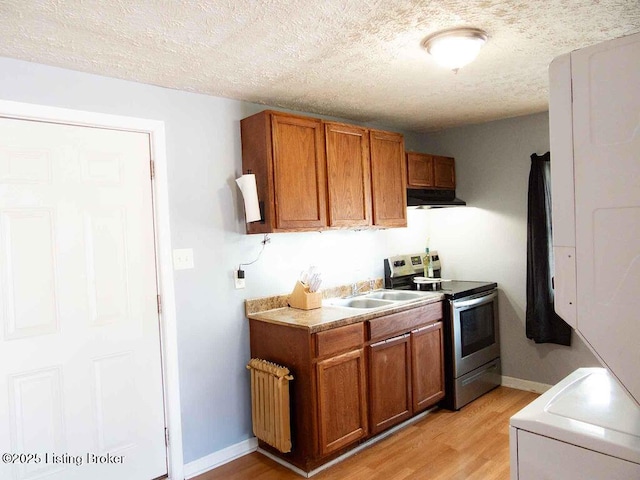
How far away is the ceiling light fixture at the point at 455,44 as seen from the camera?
6.73 ft

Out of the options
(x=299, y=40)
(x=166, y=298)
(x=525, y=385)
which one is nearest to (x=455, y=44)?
(x=299, y=40)

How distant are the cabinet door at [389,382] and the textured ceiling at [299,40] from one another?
1669 mm

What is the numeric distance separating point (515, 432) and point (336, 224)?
1.88m

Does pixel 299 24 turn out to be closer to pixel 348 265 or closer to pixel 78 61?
pixel 78 61

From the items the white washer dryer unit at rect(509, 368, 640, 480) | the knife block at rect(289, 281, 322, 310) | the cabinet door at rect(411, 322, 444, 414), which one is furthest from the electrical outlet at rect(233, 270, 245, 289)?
the white washer dryer unit at rect(509, 368, 640, 480)

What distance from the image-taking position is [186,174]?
107 inches

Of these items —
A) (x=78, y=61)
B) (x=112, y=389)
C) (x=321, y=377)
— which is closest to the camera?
(x=78, y=61)

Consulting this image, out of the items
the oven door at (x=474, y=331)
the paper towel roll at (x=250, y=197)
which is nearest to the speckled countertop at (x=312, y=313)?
the oven door at (x=474, y=331)

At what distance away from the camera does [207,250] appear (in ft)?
9.20

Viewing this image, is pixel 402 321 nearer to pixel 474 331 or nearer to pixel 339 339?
pixel 339 339

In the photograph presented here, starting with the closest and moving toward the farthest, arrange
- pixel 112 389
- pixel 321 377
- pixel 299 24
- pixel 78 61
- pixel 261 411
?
1. pixel 299 24
2. pixel 78 61
3. pixel 112 389
4. pixel 321 377
5. pixel 261 411

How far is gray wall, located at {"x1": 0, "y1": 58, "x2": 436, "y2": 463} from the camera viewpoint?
8.73 feet

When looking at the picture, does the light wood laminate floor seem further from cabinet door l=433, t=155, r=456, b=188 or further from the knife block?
cabinet door l=433, t=155, r=456, b=188

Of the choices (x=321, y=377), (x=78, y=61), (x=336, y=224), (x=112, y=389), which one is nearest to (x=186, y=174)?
(x=78, y=61)
